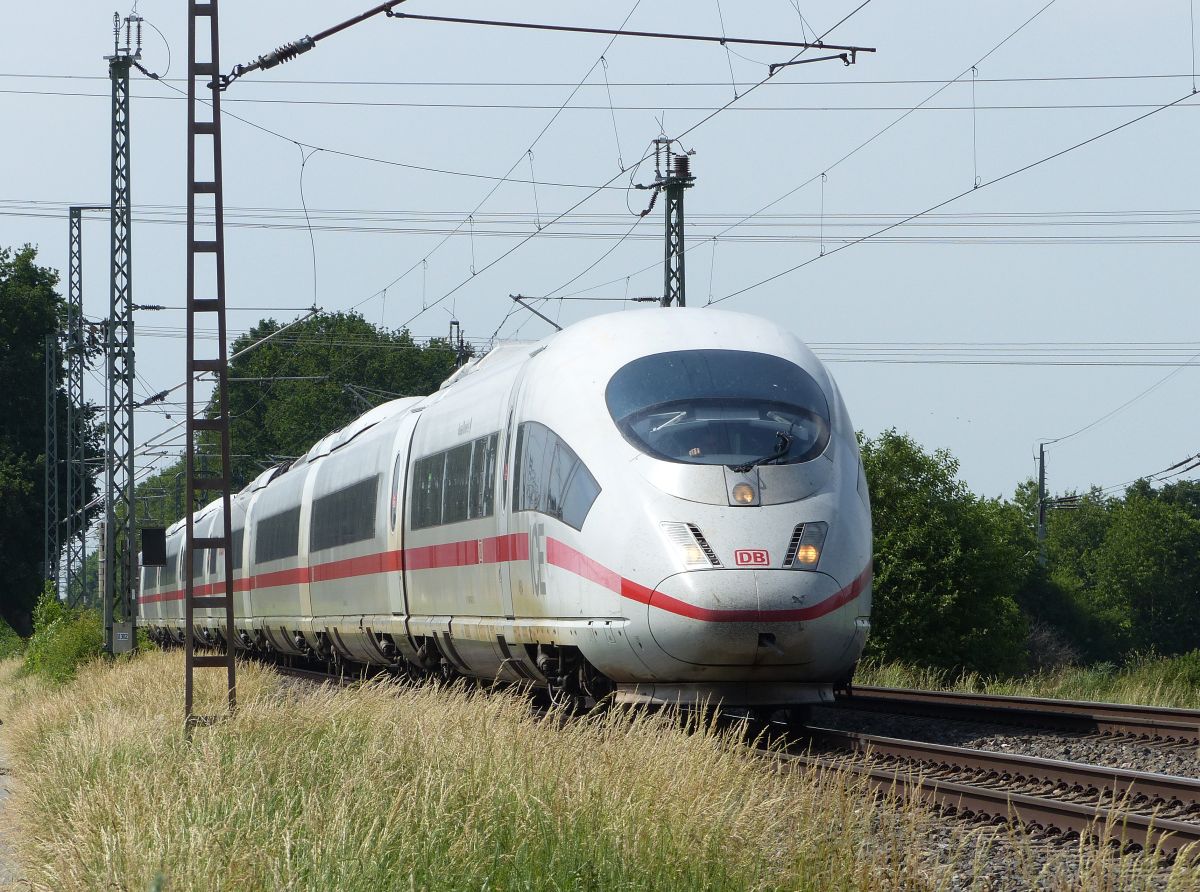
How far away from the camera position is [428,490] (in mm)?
16266

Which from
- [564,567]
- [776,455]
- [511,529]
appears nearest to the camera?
[776,455]

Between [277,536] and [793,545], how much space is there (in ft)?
54.0

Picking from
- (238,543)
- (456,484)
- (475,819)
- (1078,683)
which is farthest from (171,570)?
(475,819)

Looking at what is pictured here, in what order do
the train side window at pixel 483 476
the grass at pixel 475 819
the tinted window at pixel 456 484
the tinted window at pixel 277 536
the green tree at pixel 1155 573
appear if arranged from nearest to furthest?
the grass at pixel 475 819 → the train side window at pixel 483 476 → the tinted window at pixel 456 484 → the tinted window at pixel 277 536 → the green tree at pixel 1155 573

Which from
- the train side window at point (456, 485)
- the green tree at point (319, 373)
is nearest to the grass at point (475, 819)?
the train side window at point (456, 485)

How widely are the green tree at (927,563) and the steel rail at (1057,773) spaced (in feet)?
97.0

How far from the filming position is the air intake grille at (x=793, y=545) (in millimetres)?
10766

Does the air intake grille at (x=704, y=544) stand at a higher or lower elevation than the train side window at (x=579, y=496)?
lower

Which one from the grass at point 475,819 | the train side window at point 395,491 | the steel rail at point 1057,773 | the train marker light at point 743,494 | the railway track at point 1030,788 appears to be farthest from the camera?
the train side window at point 395,491

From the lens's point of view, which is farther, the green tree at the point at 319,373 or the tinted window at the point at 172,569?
the green tree at the point at 319,373

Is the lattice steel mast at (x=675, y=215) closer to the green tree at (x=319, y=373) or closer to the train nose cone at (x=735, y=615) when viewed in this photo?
the train nose cone at (x=735, y=615)

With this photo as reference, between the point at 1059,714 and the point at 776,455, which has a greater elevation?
the point at 776,455

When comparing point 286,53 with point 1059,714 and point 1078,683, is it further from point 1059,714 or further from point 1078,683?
point 1078,683

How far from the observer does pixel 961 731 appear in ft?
42.0
